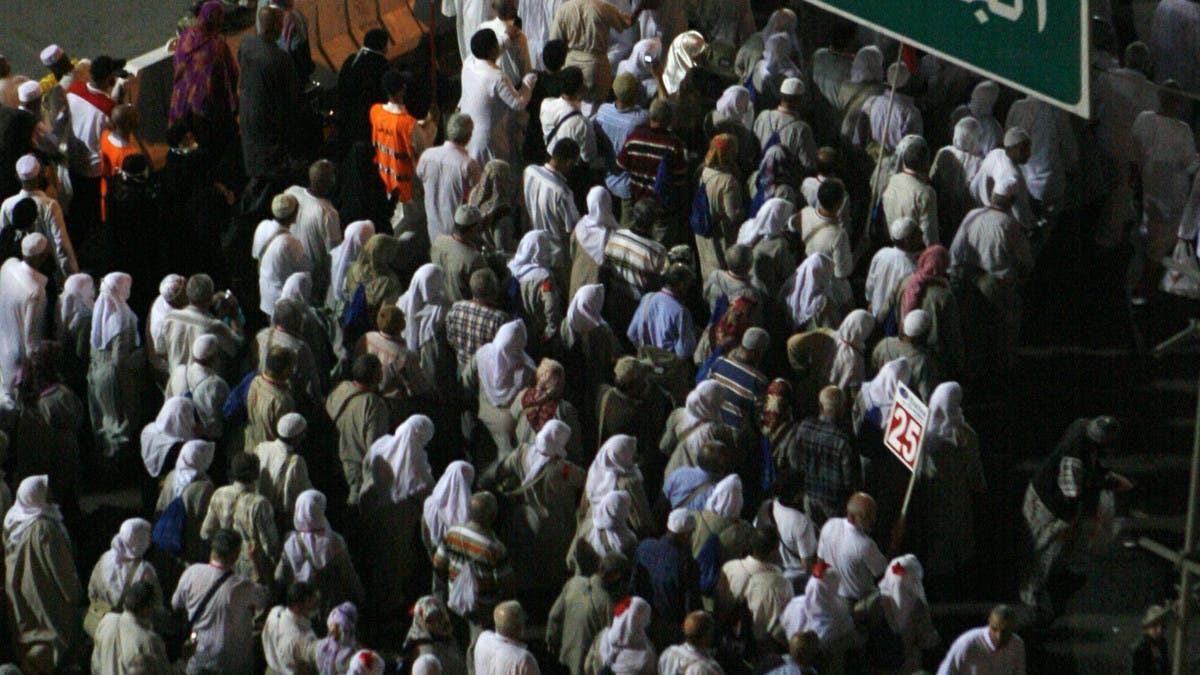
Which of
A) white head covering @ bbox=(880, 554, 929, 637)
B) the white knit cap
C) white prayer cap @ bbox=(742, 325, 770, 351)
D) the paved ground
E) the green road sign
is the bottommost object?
the paved ground

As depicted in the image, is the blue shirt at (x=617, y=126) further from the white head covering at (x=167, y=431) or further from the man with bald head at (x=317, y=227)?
the white head covering at (x=167, y=431)

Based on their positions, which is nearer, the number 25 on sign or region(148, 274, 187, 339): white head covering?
the number 25 on sign

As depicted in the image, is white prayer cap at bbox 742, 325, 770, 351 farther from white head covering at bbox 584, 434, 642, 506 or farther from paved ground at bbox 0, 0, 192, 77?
paved ground at bbox 0, 0, 192, 77

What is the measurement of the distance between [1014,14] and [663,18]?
12451 millimetres

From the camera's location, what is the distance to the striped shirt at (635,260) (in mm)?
14539

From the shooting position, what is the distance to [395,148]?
52.3ft

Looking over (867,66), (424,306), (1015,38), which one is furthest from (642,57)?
(1015,38)

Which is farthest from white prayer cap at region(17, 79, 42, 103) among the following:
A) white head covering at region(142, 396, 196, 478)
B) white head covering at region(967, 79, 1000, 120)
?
white head covering at region(967, 79, 1000, 120)

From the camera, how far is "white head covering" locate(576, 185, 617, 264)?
14711mm

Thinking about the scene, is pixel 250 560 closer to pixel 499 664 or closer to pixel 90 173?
pixel 499 664

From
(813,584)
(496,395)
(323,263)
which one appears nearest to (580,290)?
(496,395)

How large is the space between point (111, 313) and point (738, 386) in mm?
4094

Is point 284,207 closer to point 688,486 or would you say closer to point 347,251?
point 347,251

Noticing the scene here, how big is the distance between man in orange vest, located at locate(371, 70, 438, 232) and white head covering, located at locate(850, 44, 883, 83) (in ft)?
10.9
